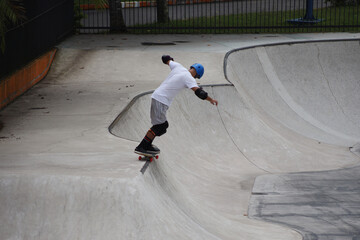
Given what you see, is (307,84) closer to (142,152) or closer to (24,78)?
(24,78)

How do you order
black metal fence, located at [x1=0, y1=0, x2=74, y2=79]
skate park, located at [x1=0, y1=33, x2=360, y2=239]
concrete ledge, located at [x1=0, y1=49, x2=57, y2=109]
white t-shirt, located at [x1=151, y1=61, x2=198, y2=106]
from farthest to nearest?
black metal fence, located at [x1=0, y1=0, x2=74, y2=79] < concrete ledge, located at [x1=0, y1=49, x2=57, y2=109] < white t-shirt, located at [x1=151, y1=61, x2=198, y2=106] < skate park, located at [x1=0, y1=33, x2=360, y2=239]

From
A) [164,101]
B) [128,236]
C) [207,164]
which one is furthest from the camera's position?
[207,164]

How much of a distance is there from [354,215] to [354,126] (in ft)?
20.6

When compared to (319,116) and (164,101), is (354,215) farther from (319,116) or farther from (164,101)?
(319,116)

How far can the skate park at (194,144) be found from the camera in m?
6.86

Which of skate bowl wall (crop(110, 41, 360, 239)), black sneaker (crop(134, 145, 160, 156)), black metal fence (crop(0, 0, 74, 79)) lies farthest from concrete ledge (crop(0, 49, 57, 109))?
black sneaker (crop(134, 145, 160, 156))

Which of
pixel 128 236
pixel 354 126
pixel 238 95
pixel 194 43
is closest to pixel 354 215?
pixel 128 236

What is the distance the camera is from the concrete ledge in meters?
12.4

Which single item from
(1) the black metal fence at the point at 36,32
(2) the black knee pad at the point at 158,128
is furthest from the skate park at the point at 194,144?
(1) the black metal fence at the point at 36,32

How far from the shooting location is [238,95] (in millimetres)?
14125

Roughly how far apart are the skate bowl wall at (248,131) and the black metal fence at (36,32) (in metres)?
2.97

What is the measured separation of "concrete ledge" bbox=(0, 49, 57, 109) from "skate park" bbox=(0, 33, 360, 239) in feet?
0.72

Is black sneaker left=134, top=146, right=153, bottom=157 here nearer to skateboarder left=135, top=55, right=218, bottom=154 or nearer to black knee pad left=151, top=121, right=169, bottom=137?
skateboarder left=135, top=55, right=218, bottom=154

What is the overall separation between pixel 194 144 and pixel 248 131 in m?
1.79
